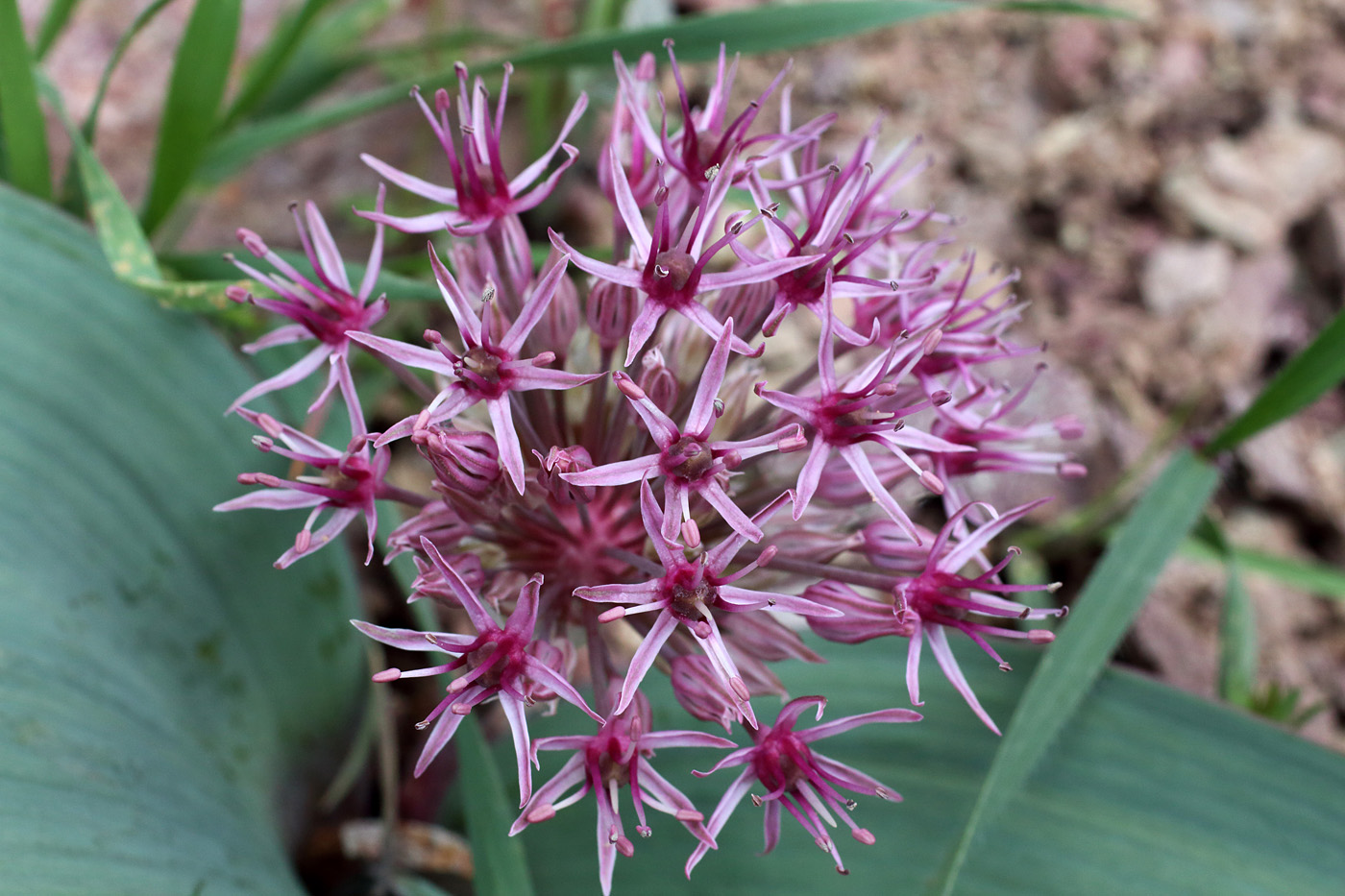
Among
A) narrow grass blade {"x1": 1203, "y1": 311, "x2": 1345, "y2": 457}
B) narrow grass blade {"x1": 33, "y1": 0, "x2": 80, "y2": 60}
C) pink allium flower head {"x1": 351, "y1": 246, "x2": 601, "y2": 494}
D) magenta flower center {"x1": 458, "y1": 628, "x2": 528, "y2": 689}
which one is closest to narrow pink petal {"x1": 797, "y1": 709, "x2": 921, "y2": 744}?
magenta flower center {"x1": 458, "y1": 628, "x2": 528, "y2": 689}

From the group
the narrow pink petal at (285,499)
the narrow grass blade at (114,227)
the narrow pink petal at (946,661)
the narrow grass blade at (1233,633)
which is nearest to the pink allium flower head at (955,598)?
the narrow pink petal at (946,661)

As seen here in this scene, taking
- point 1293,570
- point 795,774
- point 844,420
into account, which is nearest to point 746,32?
point 844,420

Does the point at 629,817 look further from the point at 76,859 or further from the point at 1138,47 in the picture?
the point at 1138,47

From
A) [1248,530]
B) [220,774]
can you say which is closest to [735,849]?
[220,774]

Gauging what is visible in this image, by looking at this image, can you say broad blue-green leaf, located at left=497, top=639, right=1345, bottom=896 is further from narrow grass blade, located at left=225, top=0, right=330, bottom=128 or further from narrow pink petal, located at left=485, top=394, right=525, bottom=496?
narrow grass blade, located at left=225, top=0, right=330, bottom=128

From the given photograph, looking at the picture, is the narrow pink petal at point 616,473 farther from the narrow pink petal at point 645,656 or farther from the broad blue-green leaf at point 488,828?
the broad blue-green leaf at point 488,828

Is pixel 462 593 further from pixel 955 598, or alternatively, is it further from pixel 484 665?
pixel 955 598

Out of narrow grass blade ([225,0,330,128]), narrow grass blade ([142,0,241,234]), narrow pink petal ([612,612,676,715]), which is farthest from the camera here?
narrow grass blade ([225,0,330,128])
